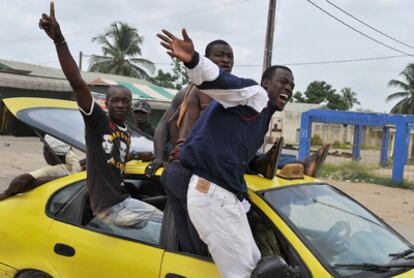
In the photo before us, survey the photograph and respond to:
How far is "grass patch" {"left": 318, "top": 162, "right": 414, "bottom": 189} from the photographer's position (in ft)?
50.1

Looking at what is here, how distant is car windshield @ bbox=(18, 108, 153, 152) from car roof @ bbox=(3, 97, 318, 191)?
0.03 meters

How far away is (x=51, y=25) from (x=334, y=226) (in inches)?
77.9

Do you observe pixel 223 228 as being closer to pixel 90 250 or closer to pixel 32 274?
pixel 90 250

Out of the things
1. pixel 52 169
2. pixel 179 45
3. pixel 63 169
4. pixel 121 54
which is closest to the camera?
pixel 179 45

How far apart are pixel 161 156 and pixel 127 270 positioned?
0.90 meters

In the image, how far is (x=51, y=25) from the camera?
2.67 meters

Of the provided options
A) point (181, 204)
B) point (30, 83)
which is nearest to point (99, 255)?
point (181, 204)

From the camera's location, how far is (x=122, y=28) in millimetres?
37469

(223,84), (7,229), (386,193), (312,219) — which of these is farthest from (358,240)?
(386,193)

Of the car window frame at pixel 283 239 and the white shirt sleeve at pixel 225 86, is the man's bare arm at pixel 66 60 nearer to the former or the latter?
the white shirt sleeve at pixel 225 86

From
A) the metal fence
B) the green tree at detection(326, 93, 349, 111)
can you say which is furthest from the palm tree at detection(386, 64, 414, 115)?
the metal fence

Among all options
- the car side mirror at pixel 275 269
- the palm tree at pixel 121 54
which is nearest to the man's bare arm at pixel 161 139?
the car side mirror at pixel 275 269

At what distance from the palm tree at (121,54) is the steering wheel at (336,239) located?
36.4 m

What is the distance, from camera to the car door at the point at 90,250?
2.71 metres
